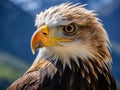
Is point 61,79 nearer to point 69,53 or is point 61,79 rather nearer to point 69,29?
point 69,53

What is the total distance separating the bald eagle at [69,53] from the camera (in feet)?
6.57

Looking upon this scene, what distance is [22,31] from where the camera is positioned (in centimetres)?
383

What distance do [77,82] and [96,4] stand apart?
1.86m

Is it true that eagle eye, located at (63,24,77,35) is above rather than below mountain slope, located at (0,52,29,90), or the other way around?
above

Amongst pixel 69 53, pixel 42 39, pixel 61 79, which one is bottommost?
pixel 61 79

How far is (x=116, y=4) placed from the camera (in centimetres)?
388

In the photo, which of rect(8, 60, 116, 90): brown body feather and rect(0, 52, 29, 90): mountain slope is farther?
rect(0, 52, 29, 90): mountain slope

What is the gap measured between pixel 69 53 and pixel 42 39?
17 cm

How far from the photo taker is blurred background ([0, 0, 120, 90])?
12.4 ft

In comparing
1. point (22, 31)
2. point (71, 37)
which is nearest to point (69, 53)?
point (71, 37)

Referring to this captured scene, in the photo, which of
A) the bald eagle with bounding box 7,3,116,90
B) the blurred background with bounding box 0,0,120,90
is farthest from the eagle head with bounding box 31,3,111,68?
the blurred background with bounding box 0,0,120,90

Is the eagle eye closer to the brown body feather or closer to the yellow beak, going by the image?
the yellow beak

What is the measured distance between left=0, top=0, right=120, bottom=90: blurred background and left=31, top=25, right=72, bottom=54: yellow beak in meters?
1.70

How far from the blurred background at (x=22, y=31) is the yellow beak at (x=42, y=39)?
5.59ft
